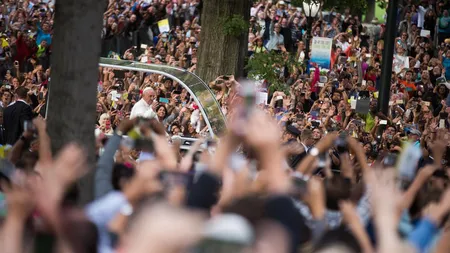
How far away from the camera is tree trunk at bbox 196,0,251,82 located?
1778cm

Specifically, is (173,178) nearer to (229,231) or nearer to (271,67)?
(229,231)

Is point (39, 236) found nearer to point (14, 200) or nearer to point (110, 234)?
point (14, 200)

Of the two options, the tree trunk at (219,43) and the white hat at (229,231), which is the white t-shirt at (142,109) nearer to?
the tree trunk at (219,43)

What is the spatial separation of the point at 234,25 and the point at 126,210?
11.8 meters

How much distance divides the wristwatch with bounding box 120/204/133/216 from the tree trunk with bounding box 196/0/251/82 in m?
12.1

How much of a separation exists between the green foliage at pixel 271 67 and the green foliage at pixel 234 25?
684 millimetres

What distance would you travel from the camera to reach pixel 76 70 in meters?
8.08

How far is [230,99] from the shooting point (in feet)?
51.7

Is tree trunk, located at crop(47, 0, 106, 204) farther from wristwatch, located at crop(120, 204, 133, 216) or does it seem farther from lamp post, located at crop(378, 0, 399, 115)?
lamp post, located at crop(378, 0, 399, 115)

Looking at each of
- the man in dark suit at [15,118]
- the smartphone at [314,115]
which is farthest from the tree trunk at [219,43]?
the man in dark suit at [15,118]

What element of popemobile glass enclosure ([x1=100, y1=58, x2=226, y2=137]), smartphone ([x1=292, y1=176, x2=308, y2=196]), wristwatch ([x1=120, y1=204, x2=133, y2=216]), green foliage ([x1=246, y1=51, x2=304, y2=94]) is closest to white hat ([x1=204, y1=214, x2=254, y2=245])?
wristwatch ([x1=120, y1=204, x2=133, y2=216])

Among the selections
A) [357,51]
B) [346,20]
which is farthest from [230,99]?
[346,20]

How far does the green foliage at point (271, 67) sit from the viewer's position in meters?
18.1

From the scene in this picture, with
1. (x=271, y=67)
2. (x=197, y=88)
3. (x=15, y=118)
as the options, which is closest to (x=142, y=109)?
(x=197, y=88)
